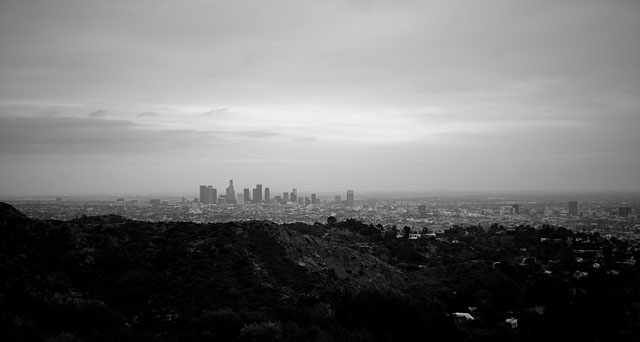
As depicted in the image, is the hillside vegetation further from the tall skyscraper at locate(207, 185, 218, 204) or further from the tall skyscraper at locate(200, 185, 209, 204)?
the tall skyscraper at locate(200, 185, 209, 204)

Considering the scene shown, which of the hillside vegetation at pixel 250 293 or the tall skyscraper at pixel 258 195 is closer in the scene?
the hillside vegetation at pixel 250 293

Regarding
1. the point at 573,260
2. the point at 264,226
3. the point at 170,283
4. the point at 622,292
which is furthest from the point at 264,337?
the point at 573,260

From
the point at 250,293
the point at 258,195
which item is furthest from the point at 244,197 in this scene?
the point at 250,293

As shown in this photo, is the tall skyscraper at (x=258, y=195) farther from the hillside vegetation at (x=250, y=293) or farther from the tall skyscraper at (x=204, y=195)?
the hillside vegetation at (x=250, y=293)

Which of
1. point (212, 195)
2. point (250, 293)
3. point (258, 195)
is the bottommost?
point (250, 293)

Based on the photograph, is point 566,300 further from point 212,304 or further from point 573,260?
point 573,260

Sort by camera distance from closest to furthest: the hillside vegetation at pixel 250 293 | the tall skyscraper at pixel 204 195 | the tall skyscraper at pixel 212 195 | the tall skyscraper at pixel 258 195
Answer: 1. the hillside vegetation at pixel 250 293
2. the tall skyscraper at pixel 204 195
3. the tall skyscraper at pixel 212 195
4. the tall skyscraper at pixel 258 195

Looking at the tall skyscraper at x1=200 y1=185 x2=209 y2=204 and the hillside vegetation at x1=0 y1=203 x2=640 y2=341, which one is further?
the tall skyscraper at x1=200 y1=185 x2=209 y2=204

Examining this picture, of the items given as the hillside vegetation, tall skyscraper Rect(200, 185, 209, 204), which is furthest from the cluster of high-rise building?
the hillside vegetation

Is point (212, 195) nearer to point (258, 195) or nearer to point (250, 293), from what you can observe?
point (258, 195)

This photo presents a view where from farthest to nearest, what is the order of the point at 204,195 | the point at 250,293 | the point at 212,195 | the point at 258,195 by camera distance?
the point at 258,195 → the point at 212,195 → the point at 204,195 → the point at 250,293

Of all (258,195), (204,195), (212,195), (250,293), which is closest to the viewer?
(250,293)

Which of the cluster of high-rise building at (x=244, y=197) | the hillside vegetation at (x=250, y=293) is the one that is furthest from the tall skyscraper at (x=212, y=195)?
the hillside vegetation at (x=250, y=293)
